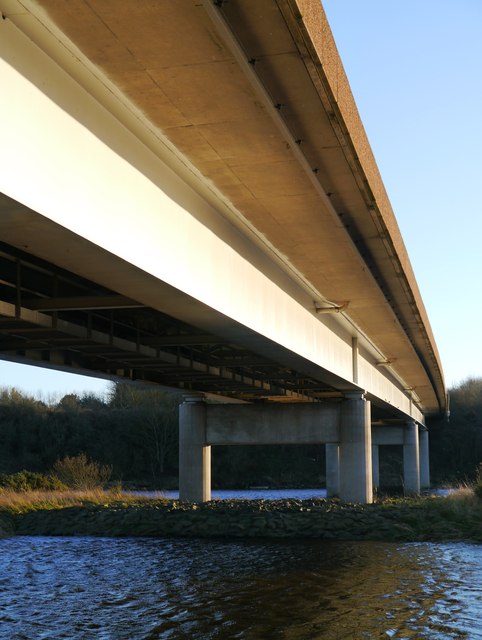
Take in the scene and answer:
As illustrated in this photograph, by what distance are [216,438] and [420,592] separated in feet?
70.7

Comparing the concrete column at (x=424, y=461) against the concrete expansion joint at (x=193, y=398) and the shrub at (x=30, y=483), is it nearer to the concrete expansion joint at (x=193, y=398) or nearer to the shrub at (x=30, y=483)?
the shrub at (x=30, y=483)

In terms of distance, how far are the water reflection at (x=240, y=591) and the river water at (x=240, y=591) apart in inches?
0.8

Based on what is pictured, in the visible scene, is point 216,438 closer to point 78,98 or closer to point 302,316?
point 302,316

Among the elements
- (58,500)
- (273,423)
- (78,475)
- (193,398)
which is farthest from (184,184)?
(78,475)

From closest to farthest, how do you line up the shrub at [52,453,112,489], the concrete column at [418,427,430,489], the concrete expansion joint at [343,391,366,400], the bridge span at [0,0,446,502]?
the bridge span at [0,0,446,502], the concrete expansion joint at [343,391,366,400], the shrub at [52,453,112,489], the concrete column at [418,427,430,489]

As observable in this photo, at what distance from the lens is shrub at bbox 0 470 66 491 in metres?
41.1

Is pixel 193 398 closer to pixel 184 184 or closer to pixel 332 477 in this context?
pixel 332 477

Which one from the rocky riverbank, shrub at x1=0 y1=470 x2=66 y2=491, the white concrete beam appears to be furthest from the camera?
shrub at x1=0 y1=470 x2=66 y2=491

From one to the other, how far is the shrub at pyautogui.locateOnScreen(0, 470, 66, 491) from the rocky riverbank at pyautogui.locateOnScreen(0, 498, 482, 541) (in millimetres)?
10163

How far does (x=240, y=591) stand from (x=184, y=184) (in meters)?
8.15

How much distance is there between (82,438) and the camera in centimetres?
8250

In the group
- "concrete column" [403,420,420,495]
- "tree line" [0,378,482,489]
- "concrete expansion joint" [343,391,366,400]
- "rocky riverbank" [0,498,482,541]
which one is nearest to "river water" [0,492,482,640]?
"rocky riverbank" [0,498,482,541]

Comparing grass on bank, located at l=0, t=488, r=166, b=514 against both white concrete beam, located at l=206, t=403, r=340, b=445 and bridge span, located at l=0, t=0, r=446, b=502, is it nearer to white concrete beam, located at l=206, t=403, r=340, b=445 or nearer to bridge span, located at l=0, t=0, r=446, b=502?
white concrete beam, located at l=206, t=403, r=340, b=445

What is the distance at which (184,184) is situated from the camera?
12.9 metres
